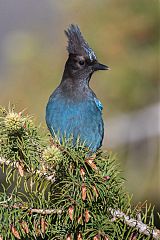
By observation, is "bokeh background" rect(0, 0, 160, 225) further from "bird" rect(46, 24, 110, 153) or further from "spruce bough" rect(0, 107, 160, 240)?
"spruce bough" rect(0, 107, 160, 240)

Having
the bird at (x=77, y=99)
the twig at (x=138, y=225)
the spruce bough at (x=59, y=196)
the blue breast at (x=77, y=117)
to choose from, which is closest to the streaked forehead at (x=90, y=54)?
the bird at (x=77, y=99)

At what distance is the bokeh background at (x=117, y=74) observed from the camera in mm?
4590

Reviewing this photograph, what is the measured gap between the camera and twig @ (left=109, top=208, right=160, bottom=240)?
2.49m

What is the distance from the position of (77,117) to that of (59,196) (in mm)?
1688

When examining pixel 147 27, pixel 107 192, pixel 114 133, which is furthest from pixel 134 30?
pixel 107 192

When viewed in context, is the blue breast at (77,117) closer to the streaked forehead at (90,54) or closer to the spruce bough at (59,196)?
the streaked forehead at (90,54)

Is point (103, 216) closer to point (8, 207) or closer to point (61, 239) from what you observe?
point (61, 239)

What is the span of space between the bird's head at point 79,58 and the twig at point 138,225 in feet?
6.05

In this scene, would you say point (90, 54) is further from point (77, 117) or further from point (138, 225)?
point (138, 225)

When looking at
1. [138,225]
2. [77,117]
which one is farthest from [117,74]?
[138,225]

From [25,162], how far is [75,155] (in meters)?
0.20

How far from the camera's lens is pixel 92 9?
4.73m

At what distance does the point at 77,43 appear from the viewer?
431 centimetres

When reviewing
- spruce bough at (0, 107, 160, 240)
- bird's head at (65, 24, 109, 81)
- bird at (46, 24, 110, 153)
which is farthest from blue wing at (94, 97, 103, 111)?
spruce bough at (0, 107, 160, 240)
